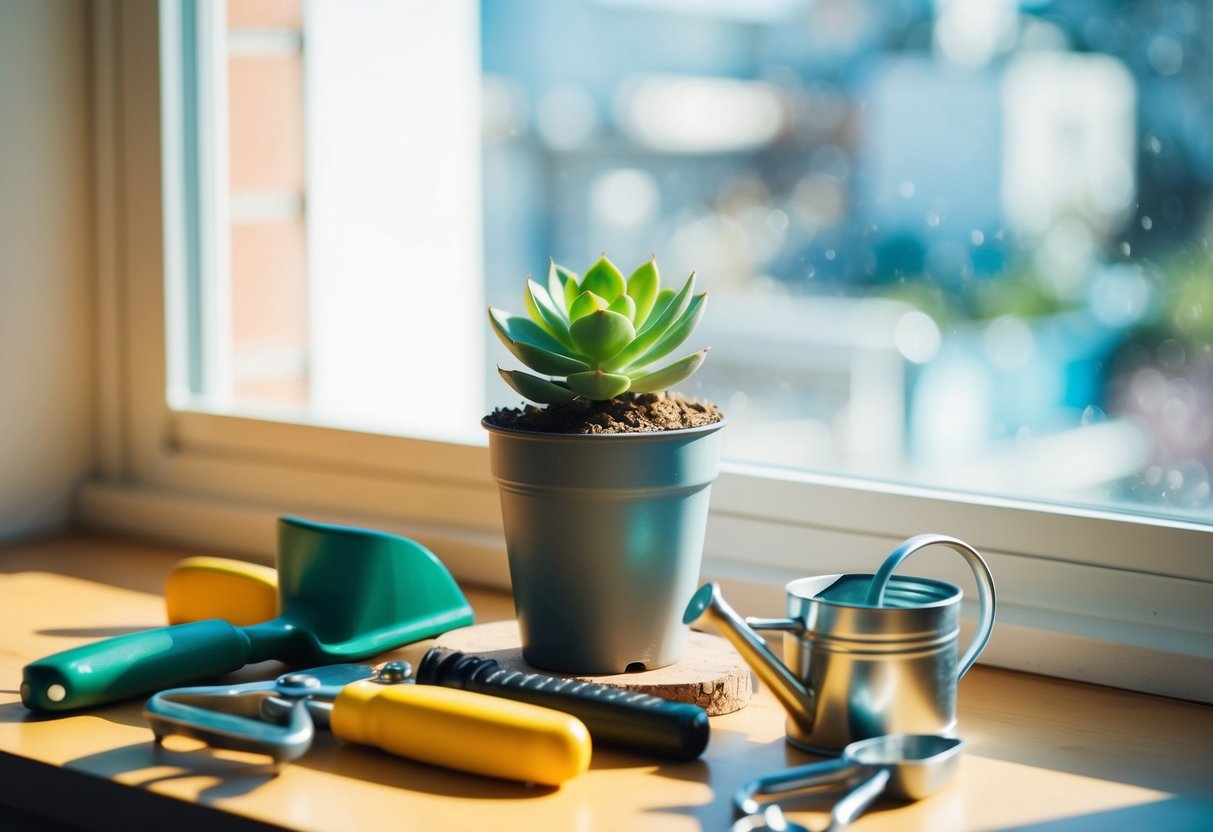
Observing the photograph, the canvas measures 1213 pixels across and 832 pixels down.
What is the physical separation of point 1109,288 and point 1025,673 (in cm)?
270

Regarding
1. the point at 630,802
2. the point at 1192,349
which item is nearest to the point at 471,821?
the point at 630,802

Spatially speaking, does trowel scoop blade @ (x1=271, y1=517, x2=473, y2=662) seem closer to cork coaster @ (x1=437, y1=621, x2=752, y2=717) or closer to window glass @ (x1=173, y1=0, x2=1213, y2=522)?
cork coaster @ (x1=437, y1=621, x2=752, y2=717)

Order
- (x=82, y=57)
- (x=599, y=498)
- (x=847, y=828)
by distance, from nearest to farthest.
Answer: (x=847, y=828)
(x=599, y=498)
(x=82, y=57)

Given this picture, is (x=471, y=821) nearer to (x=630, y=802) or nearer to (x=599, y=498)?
(x=630, y=802)

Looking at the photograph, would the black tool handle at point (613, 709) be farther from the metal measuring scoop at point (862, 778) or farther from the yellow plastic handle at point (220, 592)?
the yellow plastic handle at point (220, 592)

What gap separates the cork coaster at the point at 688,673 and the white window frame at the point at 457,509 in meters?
0.15

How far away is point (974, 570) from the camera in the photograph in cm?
64

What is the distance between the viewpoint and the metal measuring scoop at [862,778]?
1.68 ft

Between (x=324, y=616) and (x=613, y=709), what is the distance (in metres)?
0.26

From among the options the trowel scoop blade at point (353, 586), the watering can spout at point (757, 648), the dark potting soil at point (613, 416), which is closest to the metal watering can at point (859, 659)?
the watering can spout at point (757, 648)

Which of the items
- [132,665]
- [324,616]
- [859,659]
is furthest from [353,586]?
[859,659]

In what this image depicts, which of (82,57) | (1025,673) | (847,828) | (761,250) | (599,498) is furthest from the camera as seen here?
(761,250)

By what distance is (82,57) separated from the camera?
3.76ft

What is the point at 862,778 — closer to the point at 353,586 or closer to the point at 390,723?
the point at 390,723
